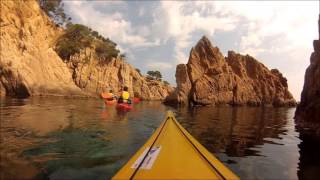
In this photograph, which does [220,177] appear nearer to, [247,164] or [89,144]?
[247,164]

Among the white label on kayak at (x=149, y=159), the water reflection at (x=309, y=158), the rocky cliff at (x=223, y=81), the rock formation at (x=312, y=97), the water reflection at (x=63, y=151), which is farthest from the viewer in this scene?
the rocky cliff at (x=223, y=81)

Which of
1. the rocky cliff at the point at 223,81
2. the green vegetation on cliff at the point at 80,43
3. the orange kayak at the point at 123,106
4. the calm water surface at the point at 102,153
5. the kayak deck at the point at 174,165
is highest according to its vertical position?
the green vegetation on cliff at the point at 80,43

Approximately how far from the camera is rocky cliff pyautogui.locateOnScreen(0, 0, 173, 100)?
3716 centimetres

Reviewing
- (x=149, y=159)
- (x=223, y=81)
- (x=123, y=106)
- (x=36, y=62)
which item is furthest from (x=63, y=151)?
(x=223, y=81)

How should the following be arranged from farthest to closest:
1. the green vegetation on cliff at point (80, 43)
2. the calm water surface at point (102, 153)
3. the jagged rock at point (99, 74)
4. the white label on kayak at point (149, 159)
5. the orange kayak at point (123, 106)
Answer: the jagged rock at point (99, 74) < the green vegetation on cliff at point (80, 43) < the orange kayak at point (123, 106) < the calm water surface at point (102, 153) < the white label on kayak at point (149, 159)

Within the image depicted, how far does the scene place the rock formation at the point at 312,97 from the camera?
13.2 metres

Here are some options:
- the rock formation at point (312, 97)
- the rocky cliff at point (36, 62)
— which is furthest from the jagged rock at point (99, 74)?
the rock formation at point (312, 97)

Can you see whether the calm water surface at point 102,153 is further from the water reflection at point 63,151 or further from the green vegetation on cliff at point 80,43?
the green vegetation on cliff at point 80,43

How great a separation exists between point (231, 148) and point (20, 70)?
35.3 meters

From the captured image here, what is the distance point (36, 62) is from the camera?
42.3 meters

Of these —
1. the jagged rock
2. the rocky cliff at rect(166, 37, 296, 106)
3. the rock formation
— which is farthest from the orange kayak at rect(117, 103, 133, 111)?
the jagged rock

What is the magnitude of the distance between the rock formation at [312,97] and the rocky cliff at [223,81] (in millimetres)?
25192

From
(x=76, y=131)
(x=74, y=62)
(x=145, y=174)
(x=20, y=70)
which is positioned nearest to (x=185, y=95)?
(x=20, y=70)

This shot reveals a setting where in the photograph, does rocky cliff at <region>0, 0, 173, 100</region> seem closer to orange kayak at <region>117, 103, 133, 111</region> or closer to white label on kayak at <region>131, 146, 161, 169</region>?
orange kayak at <region>117, 103, 133, 111</region>
